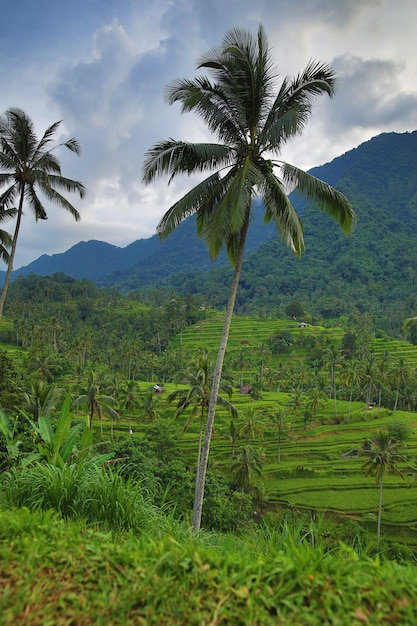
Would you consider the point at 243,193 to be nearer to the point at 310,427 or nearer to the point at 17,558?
the point at 17,558

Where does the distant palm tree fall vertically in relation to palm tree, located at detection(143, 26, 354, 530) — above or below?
below

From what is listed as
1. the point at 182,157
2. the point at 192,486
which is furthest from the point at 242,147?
the point at 192,486

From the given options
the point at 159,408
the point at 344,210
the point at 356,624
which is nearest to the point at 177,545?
the point at 356,624

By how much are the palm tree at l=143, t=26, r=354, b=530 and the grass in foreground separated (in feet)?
21.0

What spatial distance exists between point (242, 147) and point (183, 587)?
8748mm

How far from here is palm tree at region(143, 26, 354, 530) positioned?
8133 mm

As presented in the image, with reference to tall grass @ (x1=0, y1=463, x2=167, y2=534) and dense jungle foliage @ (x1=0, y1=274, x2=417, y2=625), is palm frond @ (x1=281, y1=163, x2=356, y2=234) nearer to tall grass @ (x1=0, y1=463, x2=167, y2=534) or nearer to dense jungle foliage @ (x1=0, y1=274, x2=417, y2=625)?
dense jungle foliage @ (x1=0, y1=274, x2=417, y2=625)

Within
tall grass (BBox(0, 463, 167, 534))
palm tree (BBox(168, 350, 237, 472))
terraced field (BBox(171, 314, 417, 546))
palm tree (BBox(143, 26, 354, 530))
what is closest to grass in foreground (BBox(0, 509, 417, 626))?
tall grass (BBox(0, 463, 167, 534))

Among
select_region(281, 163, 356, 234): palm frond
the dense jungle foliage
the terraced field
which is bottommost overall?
the terraced field

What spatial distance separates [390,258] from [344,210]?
15999 cm

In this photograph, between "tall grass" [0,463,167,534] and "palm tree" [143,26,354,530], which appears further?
"palm tree" [143,26,354,530]

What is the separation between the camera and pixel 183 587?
2209mm

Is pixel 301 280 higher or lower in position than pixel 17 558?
higher

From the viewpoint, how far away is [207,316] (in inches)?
4082
